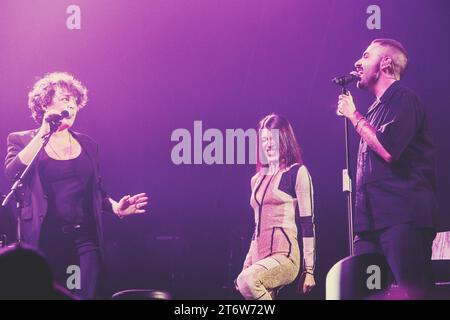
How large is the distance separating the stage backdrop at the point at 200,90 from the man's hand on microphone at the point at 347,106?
0.28ft

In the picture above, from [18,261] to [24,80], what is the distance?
7.39 ft

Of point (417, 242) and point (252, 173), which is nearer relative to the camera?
point (417, 242)

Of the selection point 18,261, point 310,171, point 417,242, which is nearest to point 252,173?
point 310,171

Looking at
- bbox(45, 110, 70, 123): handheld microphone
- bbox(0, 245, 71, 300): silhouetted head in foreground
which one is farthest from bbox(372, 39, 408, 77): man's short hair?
bbox(0, 245, 71, 300): silhouetted head in foreground

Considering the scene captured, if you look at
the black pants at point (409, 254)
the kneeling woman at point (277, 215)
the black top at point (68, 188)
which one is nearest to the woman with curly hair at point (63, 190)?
the black top at point (68, 188)

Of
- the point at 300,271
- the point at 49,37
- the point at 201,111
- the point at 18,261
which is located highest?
the point at 49,37

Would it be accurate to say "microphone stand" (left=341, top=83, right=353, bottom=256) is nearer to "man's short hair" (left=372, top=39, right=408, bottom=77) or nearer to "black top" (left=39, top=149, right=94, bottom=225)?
"man's short hair" (left=372, top=39, right=408, bottom=77)

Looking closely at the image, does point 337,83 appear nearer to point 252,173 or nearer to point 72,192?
point 252,173

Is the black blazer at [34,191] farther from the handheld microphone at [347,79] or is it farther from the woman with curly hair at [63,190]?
the handheld microphone at [347,79]

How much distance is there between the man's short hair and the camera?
3.89m

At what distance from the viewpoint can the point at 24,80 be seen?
3.89 m

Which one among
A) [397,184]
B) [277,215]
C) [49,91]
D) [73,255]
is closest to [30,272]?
[73,255]

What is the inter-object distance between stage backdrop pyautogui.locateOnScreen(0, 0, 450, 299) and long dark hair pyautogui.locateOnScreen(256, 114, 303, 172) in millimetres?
48

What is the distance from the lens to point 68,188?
3.79 metres
